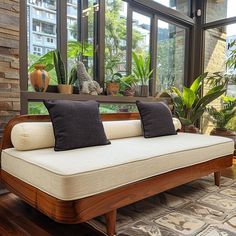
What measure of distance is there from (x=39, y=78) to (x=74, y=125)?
0.87 meters

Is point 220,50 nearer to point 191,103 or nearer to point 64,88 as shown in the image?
point 191,103

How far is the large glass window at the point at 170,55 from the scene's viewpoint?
435 cm

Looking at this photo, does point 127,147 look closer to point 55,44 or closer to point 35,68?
point 35,68

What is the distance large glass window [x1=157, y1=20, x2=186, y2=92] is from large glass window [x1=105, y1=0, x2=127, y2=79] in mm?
905

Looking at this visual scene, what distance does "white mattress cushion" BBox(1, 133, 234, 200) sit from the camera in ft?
4.31

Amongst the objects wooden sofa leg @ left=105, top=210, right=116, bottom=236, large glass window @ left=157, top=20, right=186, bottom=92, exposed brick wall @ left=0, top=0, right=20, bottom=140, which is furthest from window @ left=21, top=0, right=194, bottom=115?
wooden sofa leg @ left=105, top=210, right=116, bottom=236

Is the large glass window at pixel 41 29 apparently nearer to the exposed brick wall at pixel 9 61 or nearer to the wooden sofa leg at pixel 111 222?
the exposed brick wall at pixel 9 61

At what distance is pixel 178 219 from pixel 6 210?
129 cm

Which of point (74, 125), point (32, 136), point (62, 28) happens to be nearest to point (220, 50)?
point (62, 28)

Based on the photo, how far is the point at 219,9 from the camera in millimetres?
4684

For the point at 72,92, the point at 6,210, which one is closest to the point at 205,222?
the point at 6,210

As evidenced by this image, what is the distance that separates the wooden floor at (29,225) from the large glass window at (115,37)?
2.07 metres

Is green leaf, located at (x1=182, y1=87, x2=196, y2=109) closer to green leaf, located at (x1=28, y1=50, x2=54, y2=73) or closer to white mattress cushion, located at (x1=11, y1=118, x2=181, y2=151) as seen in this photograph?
green leaf, located at (x1=28, y1=50, x2=54, y2=73)

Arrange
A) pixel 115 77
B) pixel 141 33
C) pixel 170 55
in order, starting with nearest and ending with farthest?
pixel 115 77 → pixel 141 33 → pixel 170 55
